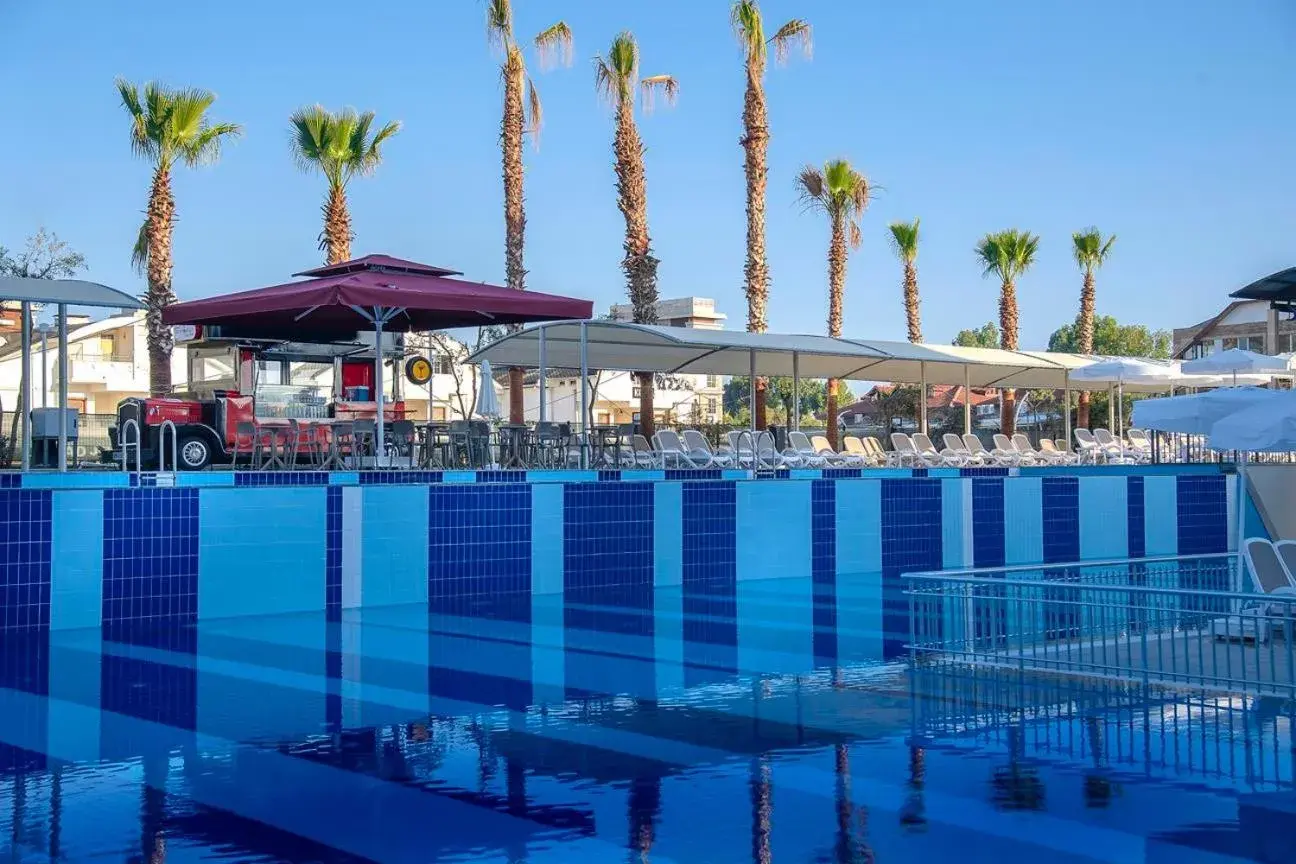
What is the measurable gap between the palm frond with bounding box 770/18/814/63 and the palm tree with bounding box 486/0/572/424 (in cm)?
451

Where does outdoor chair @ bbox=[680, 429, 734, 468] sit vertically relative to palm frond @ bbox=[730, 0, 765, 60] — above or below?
below

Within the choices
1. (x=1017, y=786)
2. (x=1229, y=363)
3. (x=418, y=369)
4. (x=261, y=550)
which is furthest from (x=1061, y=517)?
(x=1017, y=786)

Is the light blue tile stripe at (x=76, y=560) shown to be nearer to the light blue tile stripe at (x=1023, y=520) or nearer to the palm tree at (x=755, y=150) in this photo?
the light blue tile stripe at (x=1023, y=520)

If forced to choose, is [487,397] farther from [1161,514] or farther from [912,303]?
[912,303]

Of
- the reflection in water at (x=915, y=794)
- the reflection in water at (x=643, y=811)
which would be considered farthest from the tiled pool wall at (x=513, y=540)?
the reflection in water at (x=643, y=811)

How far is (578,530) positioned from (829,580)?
3350mm

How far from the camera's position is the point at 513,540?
14.1m

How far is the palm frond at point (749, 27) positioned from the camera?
1121 inches

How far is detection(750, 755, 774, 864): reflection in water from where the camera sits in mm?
5004

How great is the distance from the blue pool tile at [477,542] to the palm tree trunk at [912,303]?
915 inches

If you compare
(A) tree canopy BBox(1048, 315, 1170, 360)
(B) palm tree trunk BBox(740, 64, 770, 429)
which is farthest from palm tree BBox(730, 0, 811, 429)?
(A) tree canopy BBox(1048, 315, 1170, 360)

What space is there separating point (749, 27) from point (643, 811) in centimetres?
2509

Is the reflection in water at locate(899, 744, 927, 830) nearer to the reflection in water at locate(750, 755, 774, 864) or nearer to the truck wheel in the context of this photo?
the reflection in water at locate(750, 755, 774, 864)

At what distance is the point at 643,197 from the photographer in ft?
87.8
